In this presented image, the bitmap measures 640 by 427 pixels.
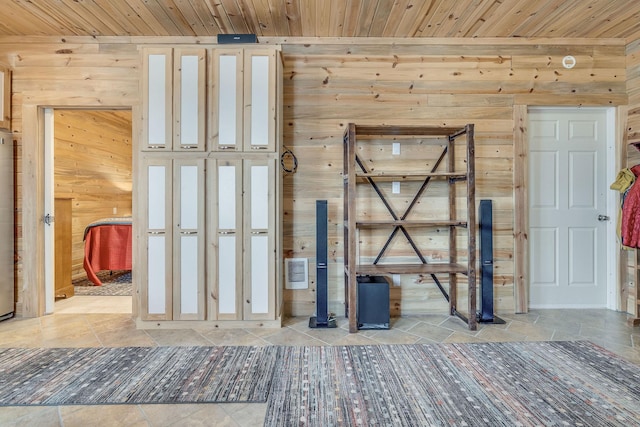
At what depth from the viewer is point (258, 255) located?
2.79 meters

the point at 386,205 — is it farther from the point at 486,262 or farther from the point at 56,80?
the point at 56,80

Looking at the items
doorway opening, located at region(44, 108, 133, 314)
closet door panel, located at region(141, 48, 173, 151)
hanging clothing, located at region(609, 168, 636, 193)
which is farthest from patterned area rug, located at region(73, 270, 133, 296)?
hanging clothing, located at region(609, 168, 636, 193)

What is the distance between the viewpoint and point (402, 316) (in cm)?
311

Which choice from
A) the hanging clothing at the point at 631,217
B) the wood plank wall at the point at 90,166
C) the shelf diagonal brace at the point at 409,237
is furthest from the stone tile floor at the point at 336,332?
the wood plank wall at the point at 90,166

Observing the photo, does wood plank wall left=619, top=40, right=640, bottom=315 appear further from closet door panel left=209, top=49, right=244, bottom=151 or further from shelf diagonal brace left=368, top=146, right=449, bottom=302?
closet door panel left=209, top=49, right=244, bottom=151

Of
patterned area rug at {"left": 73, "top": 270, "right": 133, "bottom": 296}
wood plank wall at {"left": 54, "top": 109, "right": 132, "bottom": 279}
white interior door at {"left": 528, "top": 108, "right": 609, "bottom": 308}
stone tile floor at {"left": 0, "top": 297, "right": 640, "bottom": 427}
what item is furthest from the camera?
wood plank wall at {"left": 54, "top": 109, "right": 132, "bottom": 279}

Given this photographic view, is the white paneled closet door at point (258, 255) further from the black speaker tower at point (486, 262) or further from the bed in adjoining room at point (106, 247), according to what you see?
the bed in adjoining room at point (106, 247)

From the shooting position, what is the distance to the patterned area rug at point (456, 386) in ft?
5.32

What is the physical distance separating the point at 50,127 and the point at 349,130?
2993mm

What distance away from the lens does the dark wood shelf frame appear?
2.70 meters

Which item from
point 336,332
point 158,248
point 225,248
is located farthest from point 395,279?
point 158,248

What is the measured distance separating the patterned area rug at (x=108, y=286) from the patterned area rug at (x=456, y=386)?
2.82 meters

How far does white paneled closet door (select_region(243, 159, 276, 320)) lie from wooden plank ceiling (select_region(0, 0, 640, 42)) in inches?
56.2

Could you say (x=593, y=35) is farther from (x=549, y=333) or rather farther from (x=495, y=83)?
(x=549, y=333)
